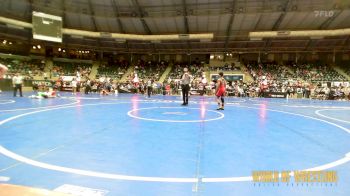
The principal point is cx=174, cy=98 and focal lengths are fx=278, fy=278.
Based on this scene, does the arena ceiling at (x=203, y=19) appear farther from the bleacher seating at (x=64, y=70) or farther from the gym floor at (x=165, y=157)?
the gym floor at (x=165, y=157)

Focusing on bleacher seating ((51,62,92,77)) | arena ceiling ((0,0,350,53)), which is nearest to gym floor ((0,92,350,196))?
arena ceiling ((0,0,350,53))

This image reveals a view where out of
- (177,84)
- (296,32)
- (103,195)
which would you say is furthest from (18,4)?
(103,195)

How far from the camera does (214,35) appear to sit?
44.3 meters

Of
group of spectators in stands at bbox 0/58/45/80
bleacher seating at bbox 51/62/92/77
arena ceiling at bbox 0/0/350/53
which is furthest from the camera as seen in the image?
bleacher seating at bbox 51/62/92/77

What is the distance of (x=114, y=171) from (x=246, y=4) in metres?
37.3

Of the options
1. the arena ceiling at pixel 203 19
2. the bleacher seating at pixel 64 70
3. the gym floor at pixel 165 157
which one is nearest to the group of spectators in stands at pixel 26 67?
the bleacher seating at pixel 64 70

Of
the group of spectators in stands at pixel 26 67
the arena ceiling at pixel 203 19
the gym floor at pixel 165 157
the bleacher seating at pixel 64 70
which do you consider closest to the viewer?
the gym floor at pixel 165 157

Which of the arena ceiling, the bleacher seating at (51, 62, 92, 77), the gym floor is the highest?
the arena ceiling

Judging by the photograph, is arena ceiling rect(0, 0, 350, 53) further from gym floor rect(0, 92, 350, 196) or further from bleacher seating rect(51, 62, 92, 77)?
gym floor rect(0, 92, 350, 196)

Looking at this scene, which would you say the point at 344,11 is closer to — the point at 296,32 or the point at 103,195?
the point at 296,32

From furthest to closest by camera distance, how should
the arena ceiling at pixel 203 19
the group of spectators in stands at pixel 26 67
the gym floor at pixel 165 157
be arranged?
the group of spectators in stands at pixel 26 67 → the arena ceiling at pixel 203 19 → the gym floor at pixel 165 157

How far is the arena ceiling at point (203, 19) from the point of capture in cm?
3744

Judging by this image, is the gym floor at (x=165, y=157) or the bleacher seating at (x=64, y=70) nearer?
the gym floor at (x=165, y=157)

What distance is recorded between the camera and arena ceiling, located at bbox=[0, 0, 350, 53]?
3744 cm
